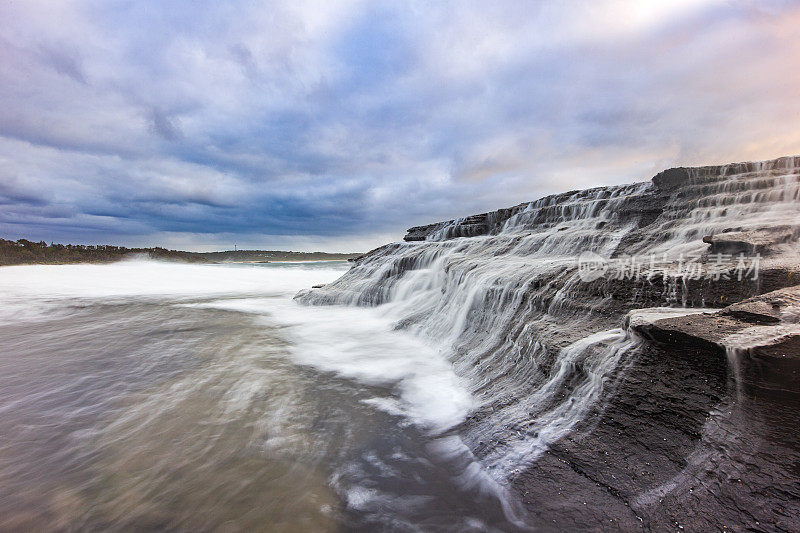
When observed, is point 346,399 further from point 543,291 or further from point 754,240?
point 754,240

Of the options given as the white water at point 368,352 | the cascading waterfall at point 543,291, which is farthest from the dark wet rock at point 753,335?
the white water at point 368,352

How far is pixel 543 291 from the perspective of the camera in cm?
519

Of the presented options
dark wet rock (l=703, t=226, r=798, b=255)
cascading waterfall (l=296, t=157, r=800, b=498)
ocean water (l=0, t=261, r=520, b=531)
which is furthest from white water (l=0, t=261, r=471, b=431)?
dark wet rock (l=703, t=226, r=798, b=255)

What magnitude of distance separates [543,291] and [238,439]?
462 centimetres

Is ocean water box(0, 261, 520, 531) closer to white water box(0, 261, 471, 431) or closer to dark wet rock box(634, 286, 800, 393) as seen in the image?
white water box(0, 261, 471, 431)

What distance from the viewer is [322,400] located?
428 centimetres

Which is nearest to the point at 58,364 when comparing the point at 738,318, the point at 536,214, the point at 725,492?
the point at 725,492

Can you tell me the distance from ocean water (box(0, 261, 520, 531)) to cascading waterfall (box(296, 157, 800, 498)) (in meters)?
0.49

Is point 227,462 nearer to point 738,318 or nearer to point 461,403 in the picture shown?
point 461,403

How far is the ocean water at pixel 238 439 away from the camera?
237 cm

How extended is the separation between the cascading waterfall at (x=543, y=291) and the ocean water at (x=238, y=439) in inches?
19.1

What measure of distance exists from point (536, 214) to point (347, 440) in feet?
40.3

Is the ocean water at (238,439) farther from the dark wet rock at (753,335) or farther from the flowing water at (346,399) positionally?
the dark wet rock at (753,335)

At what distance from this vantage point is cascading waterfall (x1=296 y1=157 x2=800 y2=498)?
315cm
